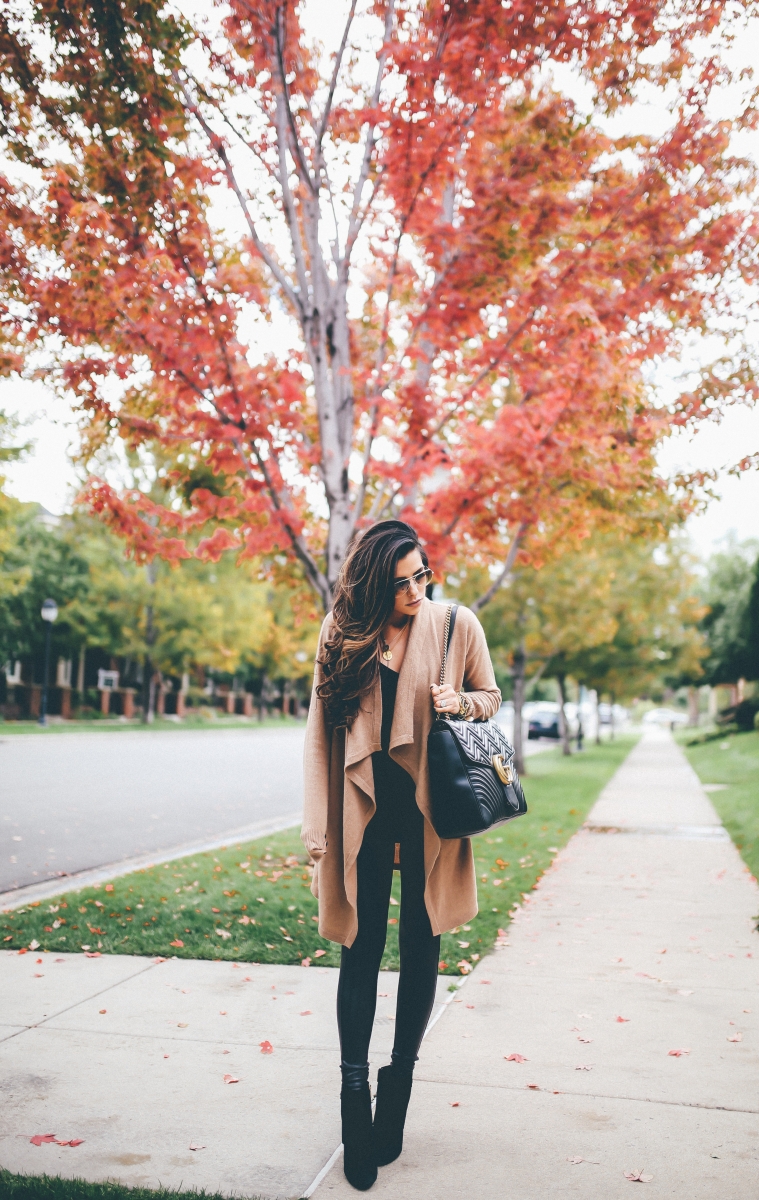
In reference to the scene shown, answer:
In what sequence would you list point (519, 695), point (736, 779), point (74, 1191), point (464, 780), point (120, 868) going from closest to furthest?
point (74, 1191)
point (464, 780)
point (120, 868)
point (736, 779)
point (519, 695)

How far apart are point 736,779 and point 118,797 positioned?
10.8 m

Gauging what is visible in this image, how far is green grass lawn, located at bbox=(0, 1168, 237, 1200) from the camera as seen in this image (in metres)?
2.76

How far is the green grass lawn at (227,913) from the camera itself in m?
5.64

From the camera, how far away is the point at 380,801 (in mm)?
3098

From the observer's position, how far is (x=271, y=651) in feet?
150

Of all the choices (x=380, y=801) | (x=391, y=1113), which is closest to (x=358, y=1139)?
(x=391, y=1113)

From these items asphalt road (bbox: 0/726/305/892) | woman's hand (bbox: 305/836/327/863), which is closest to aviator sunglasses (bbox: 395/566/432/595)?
woman's hand (bbox: 305/836/327/863)

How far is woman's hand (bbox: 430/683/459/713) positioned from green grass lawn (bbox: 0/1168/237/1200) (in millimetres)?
1483

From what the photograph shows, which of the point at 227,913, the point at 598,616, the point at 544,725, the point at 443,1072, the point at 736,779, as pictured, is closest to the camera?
the point at 443,1072

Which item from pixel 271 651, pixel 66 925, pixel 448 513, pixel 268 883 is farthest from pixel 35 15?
pixel 271 651

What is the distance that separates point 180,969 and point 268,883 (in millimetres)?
2271

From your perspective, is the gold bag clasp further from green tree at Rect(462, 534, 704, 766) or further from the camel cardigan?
green tree at Rect(462, 534, 704, 766)

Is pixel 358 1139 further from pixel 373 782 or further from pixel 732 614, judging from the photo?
pixel 732 614

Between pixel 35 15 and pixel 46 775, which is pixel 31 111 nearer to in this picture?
pixel 35 15
